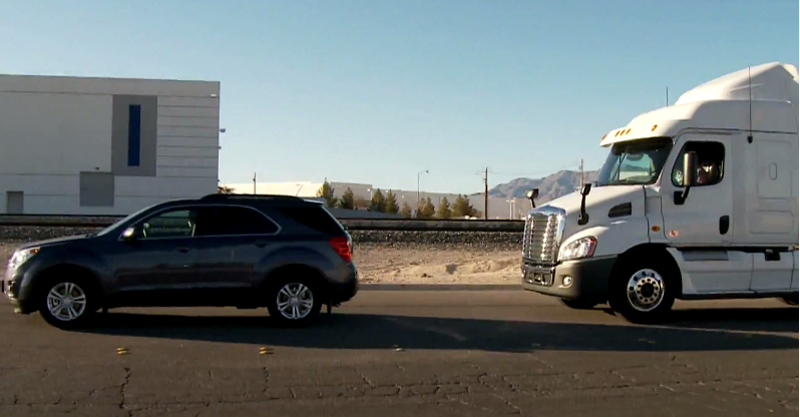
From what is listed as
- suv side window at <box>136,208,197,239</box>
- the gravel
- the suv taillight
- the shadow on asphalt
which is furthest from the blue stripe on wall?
the suv taillight

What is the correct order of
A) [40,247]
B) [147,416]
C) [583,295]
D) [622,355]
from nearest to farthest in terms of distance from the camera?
[147,416] < [622,355] < [40,247] < [583,295]

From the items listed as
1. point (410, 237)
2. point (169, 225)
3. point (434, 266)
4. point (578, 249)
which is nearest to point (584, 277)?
point (578, 249)

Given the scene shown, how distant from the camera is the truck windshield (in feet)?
A: 42.5

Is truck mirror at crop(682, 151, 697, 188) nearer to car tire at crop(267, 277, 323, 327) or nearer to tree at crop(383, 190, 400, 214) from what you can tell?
car tire at crop(267, 277, 323, 327)

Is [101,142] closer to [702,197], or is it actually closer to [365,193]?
[702,197]

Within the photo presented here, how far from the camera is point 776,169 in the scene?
13.2 metres

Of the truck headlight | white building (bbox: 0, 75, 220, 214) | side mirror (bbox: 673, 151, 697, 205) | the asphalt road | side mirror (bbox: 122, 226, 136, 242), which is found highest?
white building (bbox: 0, 75, 220, 214)

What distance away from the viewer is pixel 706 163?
1304cm

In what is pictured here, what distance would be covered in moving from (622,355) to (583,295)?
2.36m

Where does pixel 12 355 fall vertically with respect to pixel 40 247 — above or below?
below

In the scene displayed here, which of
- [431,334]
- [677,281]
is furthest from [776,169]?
[431,334]

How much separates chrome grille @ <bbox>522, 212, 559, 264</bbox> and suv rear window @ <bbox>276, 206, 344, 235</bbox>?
3078mm

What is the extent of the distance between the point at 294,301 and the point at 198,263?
135 cm

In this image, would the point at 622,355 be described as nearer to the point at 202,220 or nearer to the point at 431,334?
the point at 431,334
